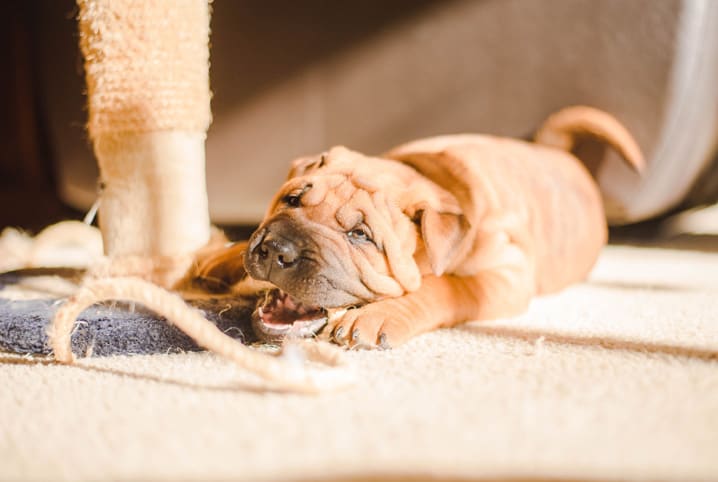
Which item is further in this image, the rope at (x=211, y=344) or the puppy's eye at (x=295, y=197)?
the puppy's eye at (x=295, y=197)

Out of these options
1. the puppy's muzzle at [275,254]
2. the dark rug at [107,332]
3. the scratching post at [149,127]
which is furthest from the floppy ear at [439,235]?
the scratching post at [149,127]

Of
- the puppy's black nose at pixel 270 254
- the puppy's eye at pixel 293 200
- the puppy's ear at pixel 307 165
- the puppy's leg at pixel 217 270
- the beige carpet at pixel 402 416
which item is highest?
the puppy's ear at pixel 307 165

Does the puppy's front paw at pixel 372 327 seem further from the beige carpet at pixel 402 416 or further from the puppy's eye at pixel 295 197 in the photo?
the puppy's eye at pixel 295 197

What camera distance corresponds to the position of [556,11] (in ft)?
6.37

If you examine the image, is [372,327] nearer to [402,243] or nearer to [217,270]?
[402,243]

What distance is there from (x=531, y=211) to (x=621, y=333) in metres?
0.42

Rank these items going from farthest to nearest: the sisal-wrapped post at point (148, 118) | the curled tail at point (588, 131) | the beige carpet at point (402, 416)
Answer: the curled tail at point (588, 131) < the sisal-wrapped post at point (148, 118) < the beige carpet at point (402, 416)

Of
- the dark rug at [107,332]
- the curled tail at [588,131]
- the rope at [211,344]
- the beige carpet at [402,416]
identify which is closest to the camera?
the beige carpet at [402,416]

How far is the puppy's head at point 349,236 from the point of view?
0.99 m

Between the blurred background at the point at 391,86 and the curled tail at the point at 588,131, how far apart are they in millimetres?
29

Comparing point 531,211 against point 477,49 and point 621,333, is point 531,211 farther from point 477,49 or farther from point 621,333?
point 477,49

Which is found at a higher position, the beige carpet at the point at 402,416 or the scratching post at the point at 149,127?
the scratching post at the point at 149,127

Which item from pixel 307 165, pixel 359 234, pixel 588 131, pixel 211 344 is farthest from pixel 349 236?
pixel 588 131

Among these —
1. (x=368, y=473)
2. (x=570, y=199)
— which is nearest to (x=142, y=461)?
(x=368, y=473)
